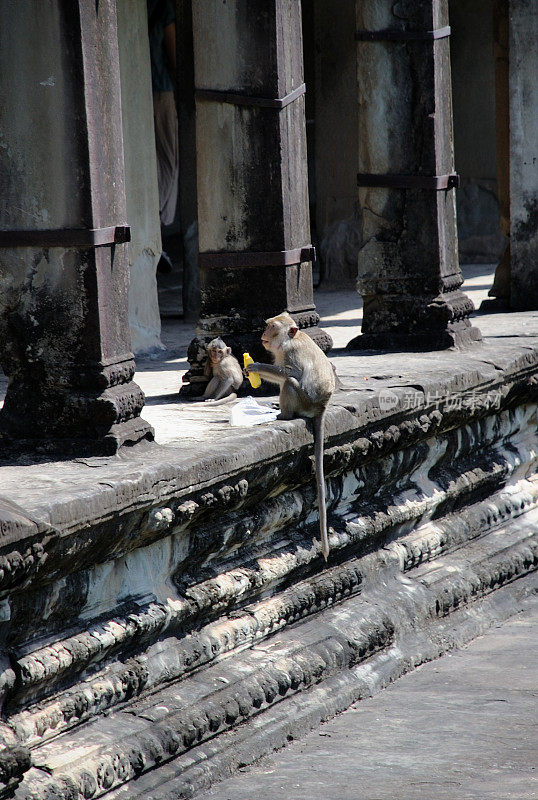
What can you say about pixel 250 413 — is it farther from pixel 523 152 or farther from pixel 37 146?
pixel 523 152

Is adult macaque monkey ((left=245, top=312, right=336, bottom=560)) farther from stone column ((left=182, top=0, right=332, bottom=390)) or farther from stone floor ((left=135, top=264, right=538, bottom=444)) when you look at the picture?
stone column ((left=182, top=0, right=332, bottom=390))

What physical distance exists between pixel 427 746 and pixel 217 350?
198cm

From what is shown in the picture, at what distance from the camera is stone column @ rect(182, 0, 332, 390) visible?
5512 millimetres

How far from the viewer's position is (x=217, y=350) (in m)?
5.59

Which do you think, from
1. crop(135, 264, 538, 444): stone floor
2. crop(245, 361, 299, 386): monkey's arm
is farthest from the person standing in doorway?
crop(245, 361, 299, 386): monkey's arm

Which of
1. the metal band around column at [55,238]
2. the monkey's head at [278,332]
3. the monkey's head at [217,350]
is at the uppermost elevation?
the metal band around column at [55,238]

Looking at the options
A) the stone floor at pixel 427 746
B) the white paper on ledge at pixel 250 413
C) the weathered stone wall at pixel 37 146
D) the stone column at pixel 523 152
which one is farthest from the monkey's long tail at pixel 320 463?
the stone column at pixel 523 152

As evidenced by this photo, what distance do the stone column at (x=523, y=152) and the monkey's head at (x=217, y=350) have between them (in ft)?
11.8

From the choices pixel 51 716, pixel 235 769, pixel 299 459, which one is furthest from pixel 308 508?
pixel 51 716

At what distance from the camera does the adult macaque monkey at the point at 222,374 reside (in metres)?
Result: 5.58

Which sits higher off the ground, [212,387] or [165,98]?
[165,98]

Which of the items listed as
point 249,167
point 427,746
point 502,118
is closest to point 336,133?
point 502,118

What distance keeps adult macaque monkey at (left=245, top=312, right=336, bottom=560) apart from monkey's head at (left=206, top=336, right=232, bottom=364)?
38 centimetres

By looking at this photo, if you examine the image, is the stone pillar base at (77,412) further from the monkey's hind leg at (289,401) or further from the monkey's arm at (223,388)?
the monkey's arm at (223,388)
